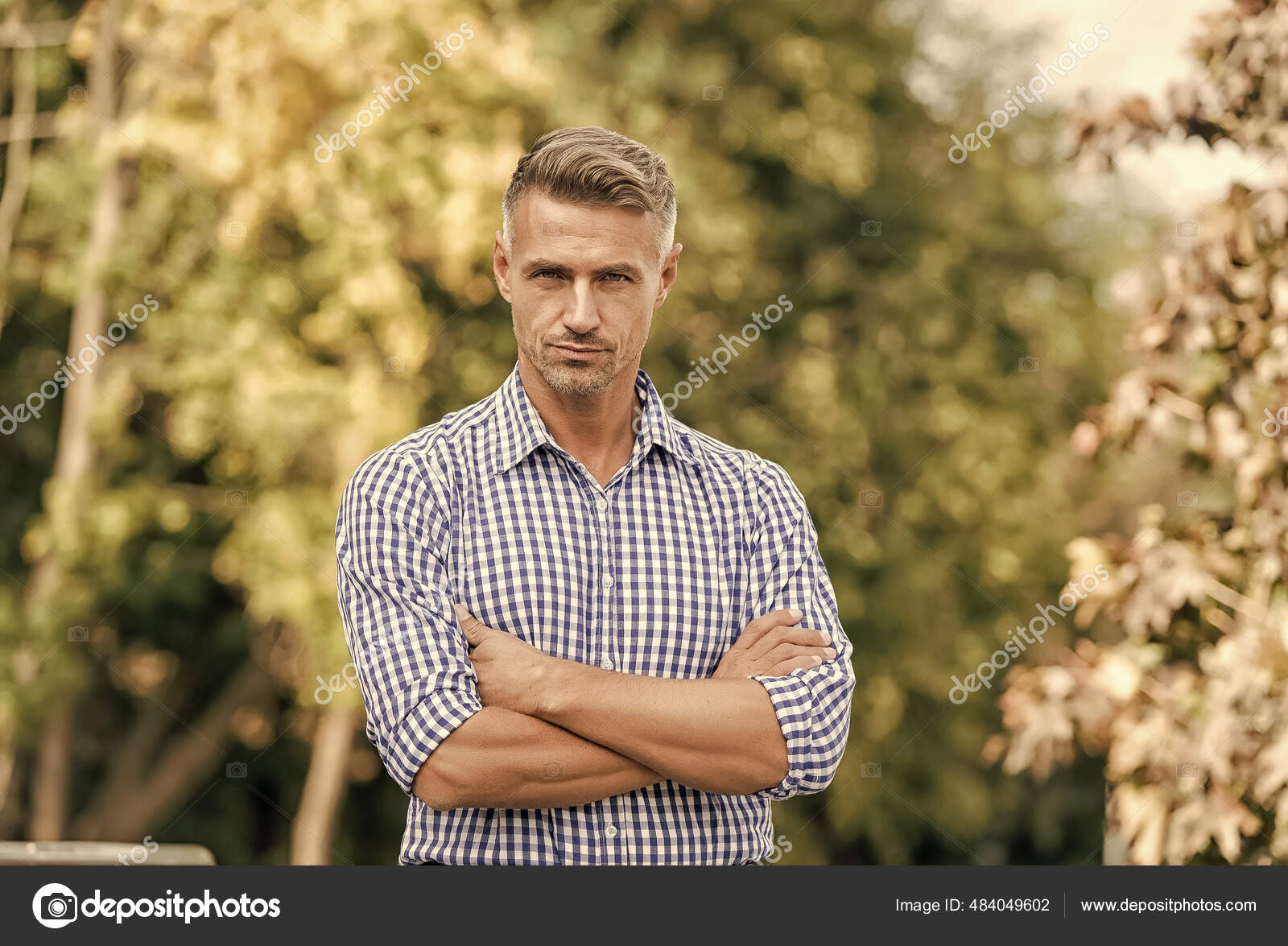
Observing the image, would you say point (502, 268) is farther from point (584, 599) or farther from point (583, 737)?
point (583, 737)

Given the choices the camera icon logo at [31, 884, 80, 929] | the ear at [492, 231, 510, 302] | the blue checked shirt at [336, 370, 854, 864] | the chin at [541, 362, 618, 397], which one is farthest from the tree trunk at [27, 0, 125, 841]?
the chin at [541, 362, 618, 397]

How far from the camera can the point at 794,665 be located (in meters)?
A: 1.92

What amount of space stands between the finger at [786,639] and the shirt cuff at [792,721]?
52mm

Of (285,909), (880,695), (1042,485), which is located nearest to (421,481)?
(285,909)

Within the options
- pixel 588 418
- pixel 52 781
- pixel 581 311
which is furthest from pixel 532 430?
pixel 52 781

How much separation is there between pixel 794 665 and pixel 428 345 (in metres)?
3.99

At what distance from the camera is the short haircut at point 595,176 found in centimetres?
191

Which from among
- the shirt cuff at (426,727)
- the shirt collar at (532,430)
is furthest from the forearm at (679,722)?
the shirt collar at (532,430)

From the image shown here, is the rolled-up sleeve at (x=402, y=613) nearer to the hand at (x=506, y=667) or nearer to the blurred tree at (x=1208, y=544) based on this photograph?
the hand at (x=506, y=667)

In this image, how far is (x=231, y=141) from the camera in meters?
5.29

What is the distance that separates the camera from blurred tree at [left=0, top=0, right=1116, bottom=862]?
5.33 m

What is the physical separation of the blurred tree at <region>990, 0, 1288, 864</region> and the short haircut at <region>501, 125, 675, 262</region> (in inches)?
66.0

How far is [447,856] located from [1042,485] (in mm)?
5322

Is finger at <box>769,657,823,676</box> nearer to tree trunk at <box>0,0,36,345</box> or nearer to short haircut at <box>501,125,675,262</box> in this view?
short haircut at <box>501,125,675,262</box>
